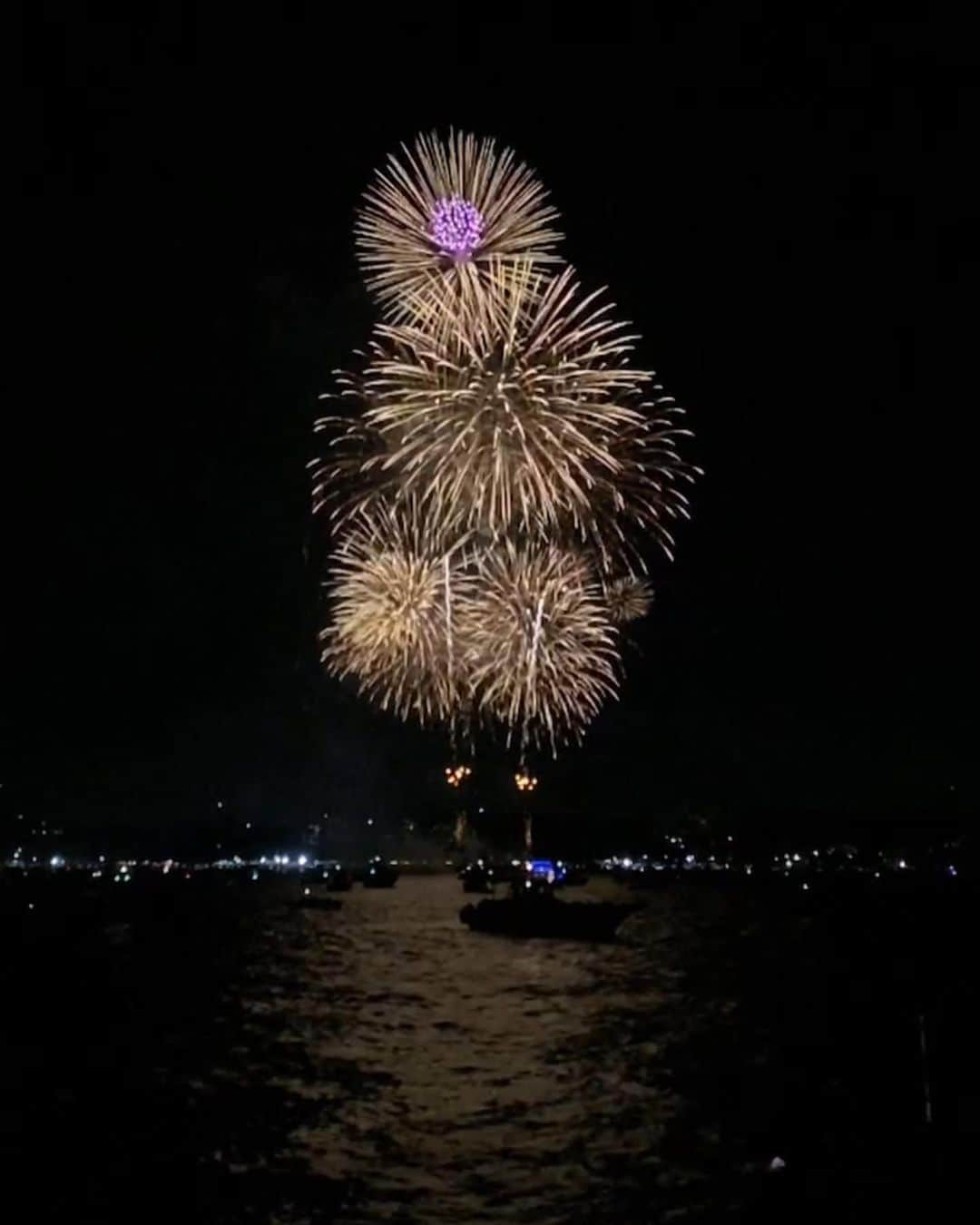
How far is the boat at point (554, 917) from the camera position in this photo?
6975cm

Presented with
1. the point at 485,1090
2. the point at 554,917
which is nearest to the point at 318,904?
the point at 554,917

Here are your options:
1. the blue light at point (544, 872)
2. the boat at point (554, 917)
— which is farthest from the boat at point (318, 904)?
the boat at point (554, 917)

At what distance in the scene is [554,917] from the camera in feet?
234

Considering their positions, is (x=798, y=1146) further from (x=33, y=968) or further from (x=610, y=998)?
(x=33, y=968)

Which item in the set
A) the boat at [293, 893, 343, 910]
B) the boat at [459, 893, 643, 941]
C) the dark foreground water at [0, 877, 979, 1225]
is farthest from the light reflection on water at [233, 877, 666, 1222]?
the boat at [293, 893, 343, 910]

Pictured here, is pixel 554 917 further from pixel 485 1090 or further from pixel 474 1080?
pixel 485 1090

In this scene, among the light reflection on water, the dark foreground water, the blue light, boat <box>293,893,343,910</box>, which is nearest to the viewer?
the dark foreground water

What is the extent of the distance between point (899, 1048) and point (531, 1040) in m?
7.46

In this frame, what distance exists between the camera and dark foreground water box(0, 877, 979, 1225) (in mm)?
16078

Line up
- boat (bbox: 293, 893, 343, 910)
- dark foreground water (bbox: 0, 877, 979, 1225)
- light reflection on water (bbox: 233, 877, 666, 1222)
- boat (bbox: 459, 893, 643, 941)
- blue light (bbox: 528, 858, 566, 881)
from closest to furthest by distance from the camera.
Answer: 1. dark foreground water (bbox: 0, 877, 979, 1225)
2. light reflection on water (bbox: 233, 877, 666, 1222)
3. boat (bbox: 459, 893, 643, 941)
4. boat (bbox: 293, 893, 343, 910)
5. blue light (bbox: 528, 858, 566, 881)

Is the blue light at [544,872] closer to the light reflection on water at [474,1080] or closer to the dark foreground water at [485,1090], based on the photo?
the dark foreground water at [485,1090]

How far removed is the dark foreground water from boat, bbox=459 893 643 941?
809cm

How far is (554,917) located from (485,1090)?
47723mm

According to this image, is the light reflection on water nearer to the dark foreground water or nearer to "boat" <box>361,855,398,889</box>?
the dark foreground water
